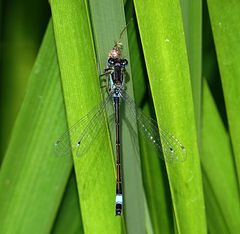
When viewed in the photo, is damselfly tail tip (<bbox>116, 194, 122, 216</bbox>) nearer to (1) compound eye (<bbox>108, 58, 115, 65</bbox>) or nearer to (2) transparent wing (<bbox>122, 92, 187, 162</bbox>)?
(2) transparent wing (<bbox>122, 92, 187, 162</bbox>)

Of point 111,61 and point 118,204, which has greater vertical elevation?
point 111,61

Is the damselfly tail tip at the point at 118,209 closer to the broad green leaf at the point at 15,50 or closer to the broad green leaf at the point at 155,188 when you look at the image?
the broad green leaf at the point at 155,188

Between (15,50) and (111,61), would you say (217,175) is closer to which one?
(111,61)

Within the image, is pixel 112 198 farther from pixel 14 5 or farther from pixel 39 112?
pixel 14 5

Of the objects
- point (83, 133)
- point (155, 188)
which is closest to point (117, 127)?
point (83, 133)

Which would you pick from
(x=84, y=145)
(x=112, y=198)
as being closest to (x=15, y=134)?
(x=84, y=145)
